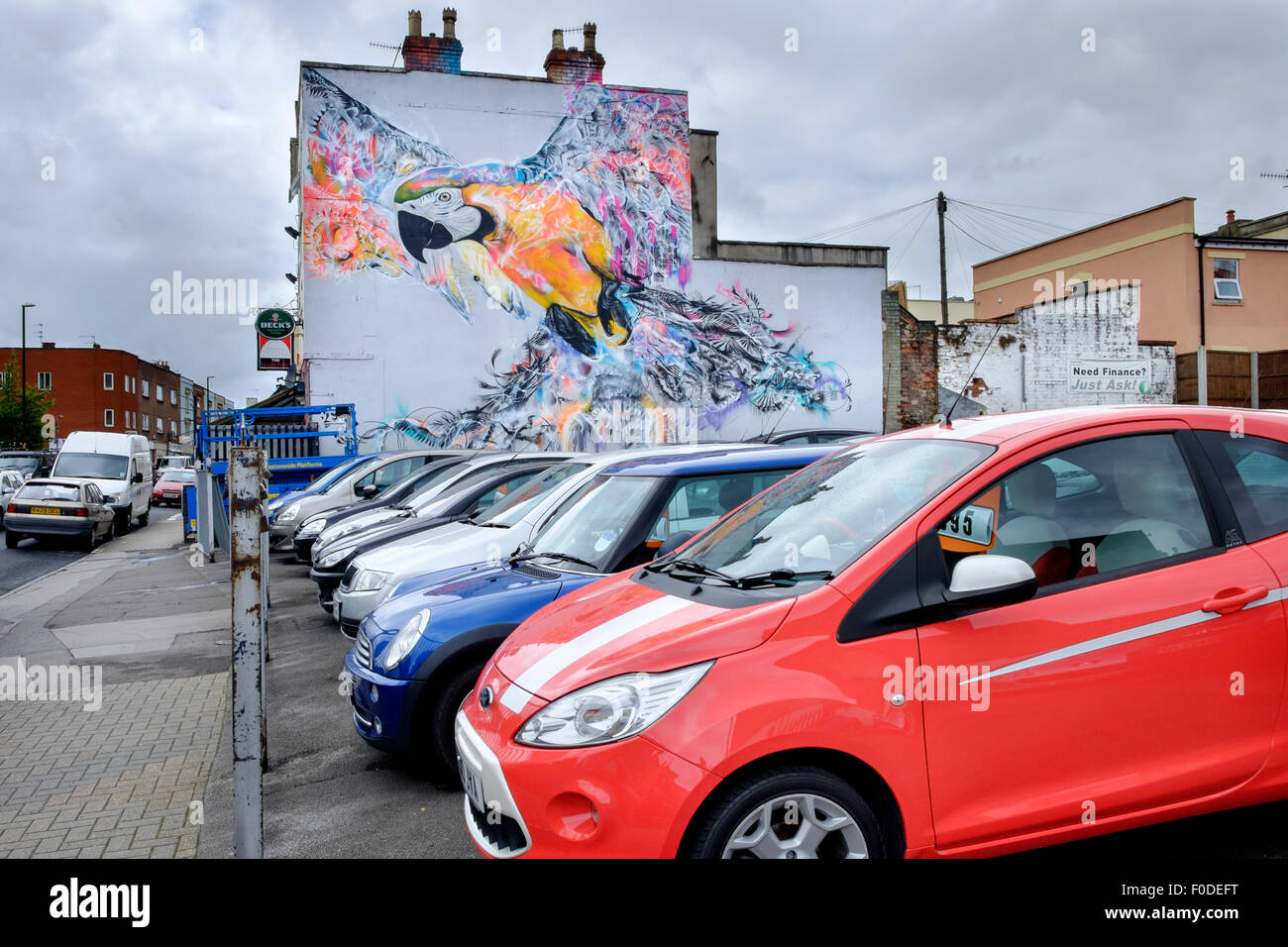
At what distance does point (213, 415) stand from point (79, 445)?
5.02 meters

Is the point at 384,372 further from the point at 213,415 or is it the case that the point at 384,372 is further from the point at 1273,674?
the point at 1273,674

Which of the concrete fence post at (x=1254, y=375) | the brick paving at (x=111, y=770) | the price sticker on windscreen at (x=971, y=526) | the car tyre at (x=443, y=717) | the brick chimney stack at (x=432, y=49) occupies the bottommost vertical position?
the brick paving at (x=111, y=770)


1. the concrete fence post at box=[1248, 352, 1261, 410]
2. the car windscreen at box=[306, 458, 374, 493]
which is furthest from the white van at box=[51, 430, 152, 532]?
the concrete fence post at box=[1248, 352, 1261, 410]

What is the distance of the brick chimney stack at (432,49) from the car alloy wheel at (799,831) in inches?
877

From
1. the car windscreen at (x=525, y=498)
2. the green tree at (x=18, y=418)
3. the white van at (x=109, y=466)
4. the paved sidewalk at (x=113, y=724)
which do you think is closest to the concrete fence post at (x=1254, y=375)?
the car windscreen at (x=525, y=498)

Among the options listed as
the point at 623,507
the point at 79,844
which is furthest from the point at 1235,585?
the point at 79,844

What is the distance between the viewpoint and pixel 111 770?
5.23 m

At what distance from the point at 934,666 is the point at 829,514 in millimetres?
799

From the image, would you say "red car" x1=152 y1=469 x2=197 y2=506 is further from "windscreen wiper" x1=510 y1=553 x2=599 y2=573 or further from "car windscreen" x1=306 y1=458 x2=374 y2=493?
"windscreen wiper" x1=510 y1=553 x2=599 y2=573

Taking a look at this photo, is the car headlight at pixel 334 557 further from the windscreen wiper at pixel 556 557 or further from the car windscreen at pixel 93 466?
the car windscreen at pixel 93 466

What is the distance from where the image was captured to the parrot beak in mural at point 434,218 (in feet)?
69.5

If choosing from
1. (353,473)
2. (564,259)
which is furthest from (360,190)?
(353,473)

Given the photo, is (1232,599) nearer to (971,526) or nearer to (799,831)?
(971,526)

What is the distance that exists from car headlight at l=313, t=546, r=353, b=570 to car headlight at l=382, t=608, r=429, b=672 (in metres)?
4.18
